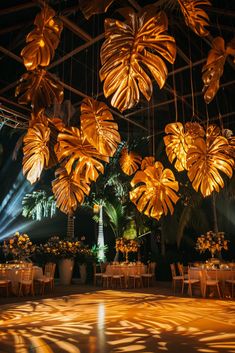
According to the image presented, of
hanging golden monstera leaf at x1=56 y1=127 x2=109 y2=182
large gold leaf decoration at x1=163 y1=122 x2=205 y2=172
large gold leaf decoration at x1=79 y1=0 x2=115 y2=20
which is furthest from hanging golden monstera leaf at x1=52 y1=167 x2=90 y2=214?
large gold leaf decoration at x1=79 y1=0 x2=115 y2=20

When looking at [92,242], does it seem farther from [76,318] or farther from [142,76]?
[142,76]

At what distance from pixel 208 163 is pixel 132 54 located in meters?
2.57

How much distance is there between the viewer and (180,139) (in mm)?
6305

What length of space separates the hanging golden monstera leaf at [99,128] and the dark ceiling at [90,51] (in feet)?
4.95

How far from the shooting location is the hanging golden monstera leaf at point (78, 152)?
5336mm

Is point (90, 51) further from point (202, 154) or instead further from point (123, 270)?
point (123, 270)

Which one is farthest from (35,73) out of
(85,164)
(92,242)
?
(92,242)

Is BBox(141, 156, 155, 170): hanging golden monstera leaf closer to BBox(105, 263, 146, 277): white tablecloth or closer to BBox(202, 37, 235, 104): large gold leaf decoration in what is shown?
BBox(202, 37, 235, 104): large gold leaf decoration

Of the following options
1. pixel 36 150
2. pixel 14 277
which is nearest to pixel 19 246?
pixel 14 277

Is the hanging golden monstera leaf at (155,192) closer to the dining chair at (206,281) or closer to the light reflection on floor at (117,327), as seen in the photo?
the light reflection on floor at (117,327)

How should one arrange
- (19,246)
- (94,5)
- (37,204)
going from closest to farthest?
(94,5) → (19,246) → (37,204)

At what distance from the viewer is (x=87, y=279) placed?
42.3 ft

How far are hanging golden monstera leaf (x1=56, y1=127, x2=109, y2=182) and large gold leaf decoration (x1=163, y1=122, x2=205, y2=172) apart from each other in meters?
1.47

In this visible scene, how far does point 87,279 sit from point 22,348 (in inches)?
371
